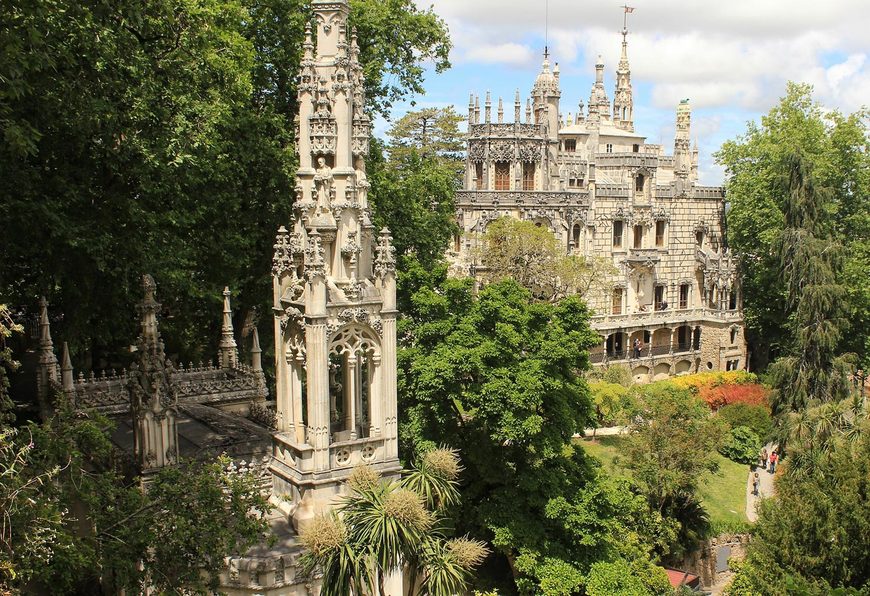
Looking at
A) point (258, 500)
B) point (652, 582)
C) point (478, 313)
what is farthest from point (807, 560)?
point (258, 500)

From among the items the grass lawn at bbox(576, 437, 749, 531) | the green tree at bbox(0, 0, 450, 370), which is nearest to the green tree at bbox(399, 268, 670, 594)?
the green tree at bbox(0, 0, 450, 370)

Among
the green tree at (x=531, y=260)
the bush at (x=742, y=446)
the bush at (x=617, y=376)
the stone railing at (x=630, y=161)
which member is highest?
the stone railing at (x=630, y=161)

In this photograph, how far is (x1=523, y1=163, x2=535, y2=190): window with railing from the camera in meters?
48.3

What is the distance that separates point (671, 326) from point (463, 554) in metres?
41.0

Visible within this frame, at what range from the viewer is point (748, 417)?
34.2 m

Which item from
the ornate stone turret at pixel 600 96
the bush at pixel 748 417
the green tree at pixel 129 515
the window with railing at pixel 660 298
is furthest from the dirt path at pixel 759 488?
the ornate stone turret at pixel 600 96

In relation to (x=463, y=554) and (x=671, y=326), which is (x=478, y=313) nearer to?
(x=463, y=554)

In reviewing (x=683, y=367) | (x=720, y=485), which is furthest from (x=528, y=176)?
(x=720, y=485)

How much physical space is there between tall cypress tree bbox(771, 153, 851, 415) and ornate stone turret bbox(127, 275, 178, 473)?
84.3ft

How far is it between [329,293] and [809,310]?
26490 mm

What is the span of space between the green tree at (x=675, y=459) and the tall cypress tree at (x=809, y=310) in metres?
8.70

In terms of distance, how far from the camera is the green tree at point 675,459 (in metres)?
22.9

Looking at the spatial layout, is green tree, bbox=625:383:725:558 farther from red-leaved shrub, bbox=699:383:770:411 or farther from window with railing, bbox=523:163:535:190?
window with railing, bbox=523:163:535:190

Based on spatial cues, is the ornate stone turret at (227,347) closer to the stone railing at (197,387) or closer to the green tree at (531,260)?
the stone railing at (197,387)
